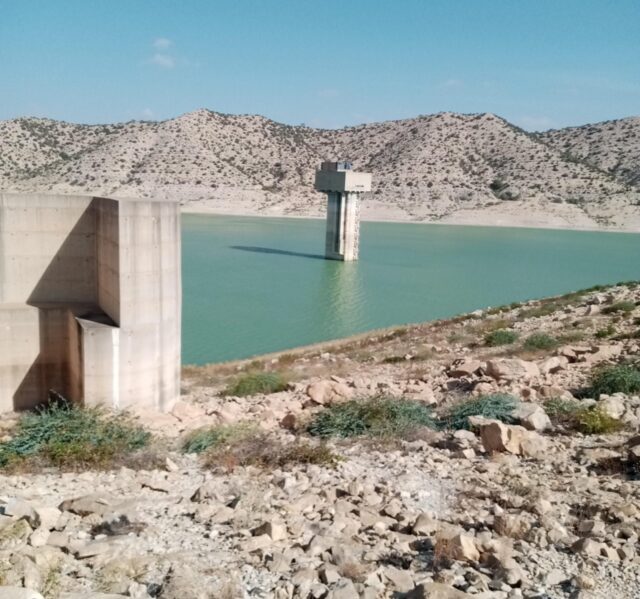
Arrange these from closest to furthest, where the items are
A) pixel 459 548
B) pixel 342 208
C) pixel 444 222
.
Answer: pixel 459 548 → pixel 342 208 → pixel 444 222

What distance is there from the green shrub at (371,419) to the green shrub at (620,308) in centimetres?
1142

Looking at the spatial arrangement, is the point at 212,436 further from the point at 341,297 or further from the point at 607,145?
the point at 607,145

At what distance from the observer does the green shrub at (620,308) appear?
19.2 m

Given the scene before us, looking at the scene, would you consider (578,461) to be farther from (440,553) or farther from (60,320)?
(60,320)

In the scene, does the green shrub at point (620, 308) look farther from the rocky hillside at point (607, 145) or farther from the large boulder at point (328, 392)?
the rocky hillside at point (607, 145)

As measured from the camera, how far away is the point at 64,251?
1251cm

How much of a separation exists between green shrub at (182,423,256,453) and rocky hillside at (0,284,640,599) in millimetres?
30

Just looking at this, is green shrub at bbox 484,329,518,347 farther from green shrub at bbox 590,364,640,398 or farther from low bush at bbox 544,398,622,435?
low bush at bbox 544,398,622,435

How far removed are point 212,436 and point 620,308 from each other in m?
14.6

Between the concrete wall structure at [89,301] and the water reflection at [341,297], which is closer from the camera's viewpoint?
the concrete wall structure at [89,301]

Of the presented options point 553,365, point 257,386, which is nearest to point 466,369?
point 553,365

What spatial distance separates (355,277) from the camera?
41500 millimetres

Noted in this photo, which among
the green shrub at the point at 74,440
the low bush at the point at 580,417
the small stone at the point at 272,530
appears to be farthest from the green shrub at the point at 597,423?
the green shrub at the point at 74,440

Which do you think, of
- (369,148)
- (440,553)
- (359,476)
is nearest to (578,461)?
(359,476)
